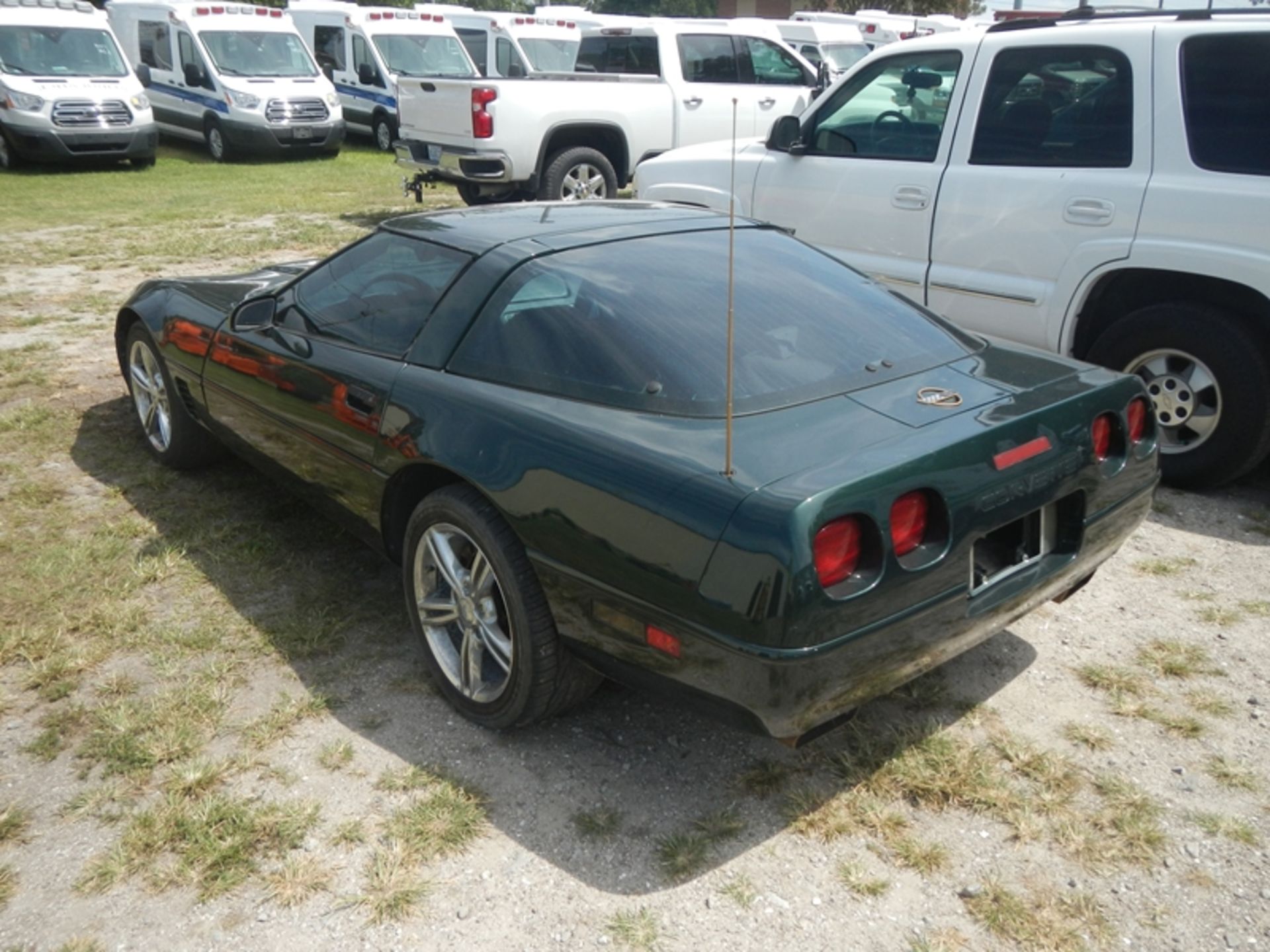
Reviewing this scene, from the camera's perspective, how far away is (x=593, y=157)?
1120cm

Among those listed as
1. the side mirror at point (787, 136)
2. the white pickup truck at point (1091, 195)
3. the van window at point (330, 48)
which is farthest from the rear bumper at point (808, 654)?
the van window at point (330, 48)

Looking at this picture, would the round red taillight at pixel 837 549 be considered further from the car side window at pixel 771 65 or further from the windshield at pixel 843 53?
the windshield at pixel 843 53

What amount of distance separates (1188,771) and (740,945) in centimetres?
139

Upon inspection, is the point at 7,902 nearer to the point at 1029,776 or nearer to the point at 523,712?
the point at 523,712

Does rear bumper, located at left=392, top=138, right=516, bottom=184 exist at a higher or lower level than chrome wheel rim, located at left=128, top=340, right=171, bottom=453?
higher

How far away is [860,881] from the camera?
8.64 feet

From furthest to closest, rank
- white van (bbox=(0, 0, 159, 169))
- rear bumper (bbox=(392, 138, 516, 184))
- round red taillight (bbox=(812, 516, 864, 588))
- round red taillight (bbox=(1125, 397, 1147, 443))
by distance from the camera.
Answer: white van (bbox=(0, 0, 159, 169)), rear bumper (bbox=(392, 138, 516, 184)), round red taillight (bbox=(1125, 397, 1147, 443)), round red taillight (bbox=(812, 516, 864, 588))

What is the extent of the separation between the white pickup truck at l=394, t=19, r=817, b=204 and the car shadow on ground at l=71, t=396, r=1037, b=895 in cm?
708

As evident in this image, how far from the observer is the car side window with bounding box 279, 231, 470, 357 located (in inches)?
139

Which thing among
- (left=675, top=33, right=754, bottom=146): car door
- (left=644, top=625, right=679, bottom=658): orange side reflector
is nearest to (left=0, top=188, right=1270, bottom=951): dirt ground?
(left=644, top=625, right=679, bottom=658): orange side reflector

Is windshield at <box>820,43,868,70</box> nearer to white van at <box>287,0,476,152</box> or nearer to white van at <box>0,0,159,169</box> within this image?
white van at <box>287,0,476,152</box>

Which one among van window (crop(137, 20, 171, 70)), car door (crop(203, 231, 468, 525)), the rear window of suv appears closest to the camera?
car door (crop(203, 231, 468, 525))

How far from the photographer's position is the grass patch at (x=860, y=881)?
8.55ft

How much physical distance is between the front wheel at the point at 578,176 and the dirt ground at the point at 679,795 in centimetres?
747
